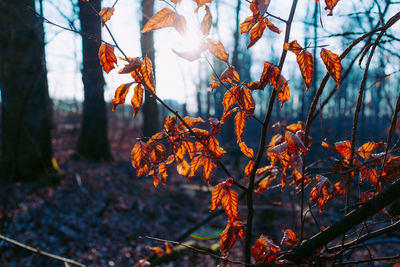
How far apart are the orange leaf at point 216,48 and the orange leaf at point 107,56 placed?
366mm

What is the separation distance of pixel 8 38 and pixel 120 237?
492cm

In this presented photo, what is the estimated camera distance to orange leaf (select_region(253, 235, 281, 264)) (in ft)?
3.80

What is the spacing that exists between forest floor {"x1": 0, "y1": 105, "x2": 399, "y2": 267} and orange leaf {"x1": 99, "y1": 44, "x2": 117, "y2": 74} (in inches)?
116

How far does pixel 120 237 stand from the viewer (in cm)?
543

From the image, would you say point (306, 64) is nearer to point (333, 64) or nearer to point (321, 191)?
point (333, 64)

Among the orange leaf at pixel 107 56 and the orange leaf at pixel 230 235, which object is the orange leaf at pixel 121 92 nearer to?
the orange leaf at pixel 107 56

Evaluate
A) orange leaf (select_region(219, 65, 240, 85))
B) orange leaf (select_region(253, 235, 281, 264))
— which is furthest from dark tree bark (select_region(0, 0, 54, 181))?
orange leaf (select_region(253, 235, 281, 264))

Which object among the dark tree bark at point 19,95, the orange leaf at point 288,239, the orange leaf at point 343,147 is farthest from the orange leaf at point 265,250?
the dark tree bark at point 19,95

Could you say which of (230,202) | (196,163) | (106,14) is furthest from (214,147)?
(106,14)

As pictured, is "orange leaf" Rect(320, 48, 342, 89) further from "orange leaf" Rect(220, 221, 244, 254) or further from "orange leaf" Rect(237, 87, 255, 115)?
"orange leaf" Rect(220, 221, 244, 254)

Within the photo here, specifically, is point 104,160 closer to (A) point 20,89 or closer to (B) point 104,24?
(A) point 20,89

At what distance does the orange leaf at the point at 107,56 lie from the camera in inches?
38.8

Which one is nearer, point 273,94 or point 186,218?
point 273,94

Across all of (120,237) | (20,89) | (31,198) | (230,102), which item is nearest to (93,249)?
(120,237)
